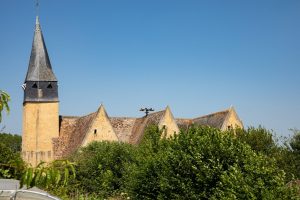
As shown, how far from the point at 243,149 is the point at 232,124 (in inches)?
952

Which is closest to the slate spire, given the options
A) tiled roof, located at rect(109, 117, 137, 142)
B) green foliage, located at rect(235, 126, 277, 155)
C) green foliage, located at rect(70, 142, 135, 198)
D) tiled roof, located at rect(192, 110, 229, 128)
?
tiled roof, located at rect(109, 117, 137, 142)

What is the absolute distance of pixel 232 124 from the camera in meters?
45.8

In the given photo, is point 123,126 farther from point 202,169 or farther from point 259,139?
point 202,169

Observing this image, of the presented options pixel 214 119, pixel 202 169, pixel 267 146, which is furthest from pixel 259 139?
pixel 202 169

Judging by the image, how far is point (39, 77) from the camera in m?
47.8

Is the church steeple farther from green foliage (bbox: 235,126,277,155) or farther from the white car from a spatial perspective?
the white car

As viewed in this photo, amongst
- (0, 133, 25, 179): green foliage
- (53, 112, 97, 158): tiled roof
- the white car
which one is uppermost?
(53, 112, 97, 158): tiled roof

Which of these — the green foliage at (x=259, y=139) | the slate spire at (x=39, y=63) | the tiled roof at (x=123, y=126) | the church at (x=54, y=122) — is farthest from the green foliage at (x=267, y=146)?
the slate spire at (x=39, y=63)

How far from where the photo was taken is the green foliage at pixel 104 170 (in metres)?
32.0

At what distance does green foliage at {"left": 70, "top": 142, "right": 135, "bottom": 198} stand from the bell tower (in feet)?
41.2

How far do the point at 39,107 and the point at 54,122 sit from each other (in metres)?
2.26

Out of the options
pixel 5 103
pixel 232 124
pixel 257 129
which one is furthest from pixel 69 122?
pixel 5 103

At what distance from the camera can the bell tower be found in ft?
153

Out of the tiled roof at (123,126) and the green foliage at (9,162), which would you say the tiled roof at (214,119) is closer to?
the tiled roof at (123,126)
